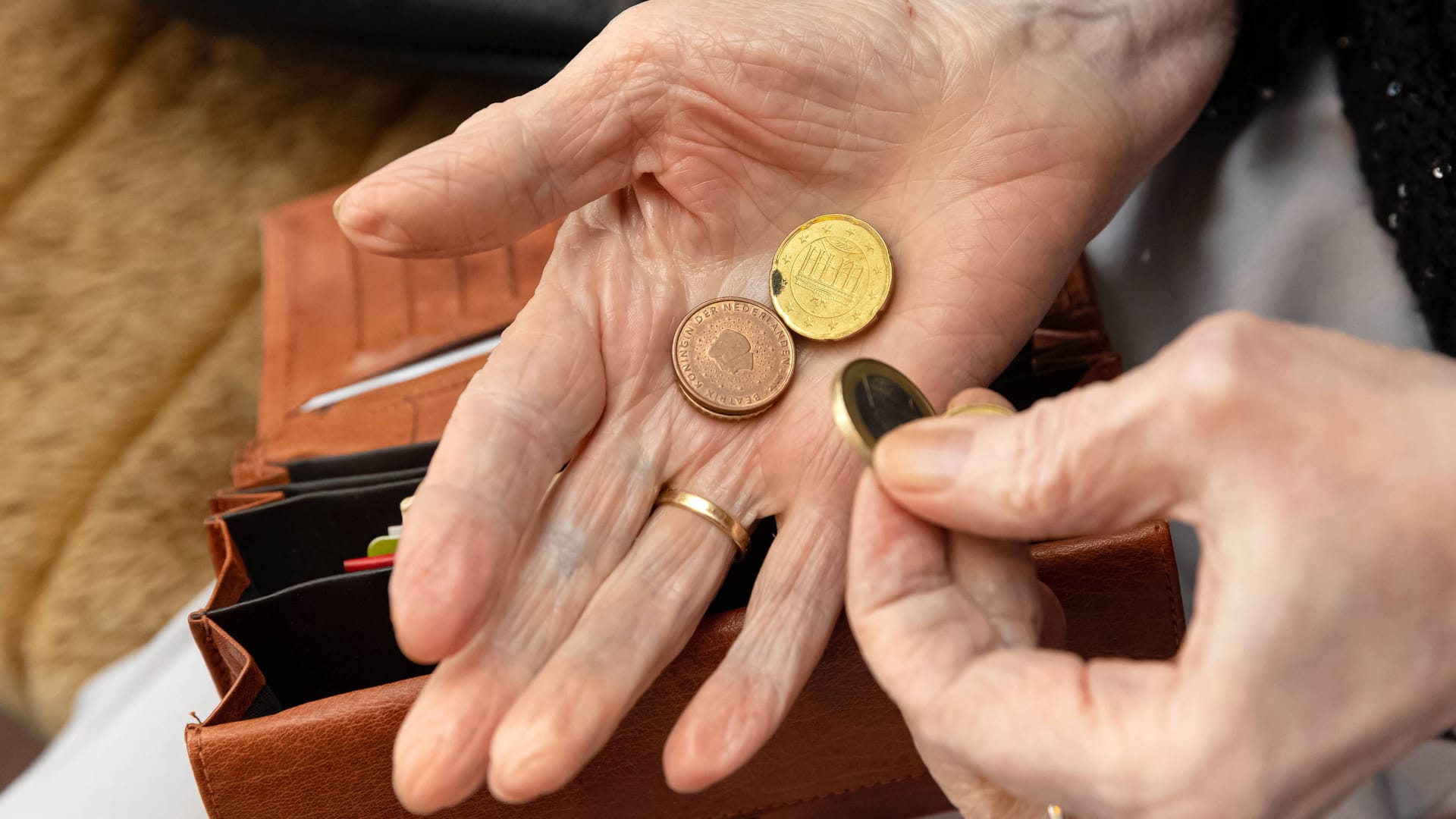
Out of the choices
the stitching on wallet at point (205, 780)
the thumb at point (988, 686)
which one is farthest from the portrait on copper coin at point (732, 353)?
the stitching on wallet at point (205, 780)

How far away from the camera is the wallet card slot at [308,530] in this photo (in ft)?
4.21

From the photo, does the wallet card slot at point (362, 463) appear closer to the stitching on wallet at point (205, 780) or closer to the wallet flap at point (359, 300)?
the wallet flap at point (359, 300)

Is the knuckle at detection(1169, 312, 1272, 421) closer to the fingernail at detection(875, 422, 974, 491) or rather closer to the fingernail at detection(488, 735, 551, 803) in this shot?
the fingernail at detection(875, 422, 974, 491)

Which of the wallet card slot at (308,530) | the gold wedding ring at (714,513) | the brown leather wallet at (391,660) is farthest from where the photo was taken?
the wallet card slot at (308,530)

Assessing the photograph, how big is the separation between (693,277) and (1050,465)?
27.1 inches

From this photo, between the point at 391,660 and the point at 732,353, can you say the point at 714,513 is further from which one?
the point at 391,660

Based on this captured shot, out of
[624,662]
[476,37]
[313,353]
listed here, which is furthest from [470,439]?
[476,37]

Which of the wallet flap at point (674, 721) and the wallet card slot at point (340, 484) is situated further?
the wallet card slot at point (340, 484)

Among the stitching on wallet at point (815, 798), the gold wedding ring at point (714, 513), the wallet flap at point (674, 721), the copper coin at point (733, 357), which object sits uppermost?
the copper coin at point (733, 357)

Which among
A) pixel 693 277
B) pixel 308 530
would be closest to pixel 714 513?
pixel 693 277

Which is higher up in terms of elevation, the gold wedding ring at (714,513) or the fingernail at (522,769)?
the gold wedding ring at (714,513)

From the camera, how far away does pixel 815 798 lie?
4.23 ft

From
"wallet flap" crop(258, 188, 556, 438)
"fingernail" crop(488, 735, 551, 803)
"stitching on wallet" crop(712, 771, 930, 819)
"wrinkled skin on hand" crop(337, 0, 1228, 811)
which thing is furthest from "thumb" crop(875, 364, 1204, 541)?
"wallet flap" crop(258, 188, 556, 438)

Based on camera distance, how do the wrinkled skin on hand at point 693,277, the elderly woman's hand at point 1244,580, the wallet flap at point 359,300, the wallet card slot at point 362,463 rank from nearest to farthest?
the elderly woman's hand at point 1244,580, the wrinkled skin on hand at point 693,277, the wallet card slot at point 362,463, the wallet flap at point 359,300
